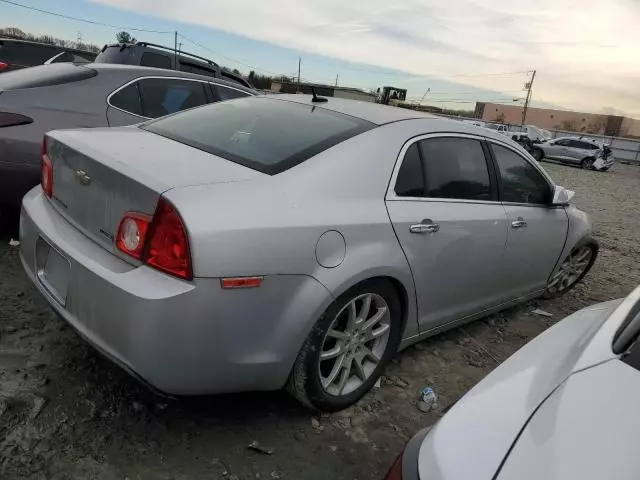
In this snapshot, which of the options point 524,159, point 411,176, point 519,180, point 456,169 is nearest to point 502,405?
point 411,176

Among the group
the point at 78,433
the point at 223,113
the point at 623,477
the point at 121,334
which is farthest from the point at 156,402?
the point at 623,477

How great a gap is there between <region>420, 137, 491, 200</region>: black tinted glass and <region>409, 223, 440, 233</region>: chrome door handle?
0.20m

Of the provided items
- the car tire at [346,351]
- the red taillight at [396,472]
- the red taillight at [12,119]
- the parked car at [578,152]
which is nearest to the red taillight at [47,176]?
the red taillight at [12,119]

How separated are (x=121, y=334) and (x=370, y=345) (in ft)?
4.37

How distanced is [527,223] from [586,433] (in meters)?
2.71

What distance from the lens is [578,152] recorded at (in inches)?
1109

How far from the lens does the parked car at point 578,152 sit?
27938mm

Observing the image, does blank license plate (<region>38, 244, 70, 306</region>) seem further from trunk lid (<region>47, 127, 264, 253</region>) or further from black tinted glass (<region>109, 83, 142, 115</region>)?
black tinted glass (<region>109, 83, 142, 115</region>)

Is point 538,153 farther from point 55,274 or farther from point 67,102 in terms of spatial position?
point 55,274

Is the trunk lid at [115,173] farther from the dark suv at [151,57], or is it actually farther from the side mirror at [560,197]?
the dark suv at [151,57]

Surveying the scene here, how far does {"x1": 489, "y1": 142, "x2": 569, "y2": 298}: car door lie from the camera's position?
143 inches

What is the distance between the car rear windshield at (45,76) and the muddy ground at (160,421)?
163 centimetres

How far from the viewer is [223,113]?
323cm

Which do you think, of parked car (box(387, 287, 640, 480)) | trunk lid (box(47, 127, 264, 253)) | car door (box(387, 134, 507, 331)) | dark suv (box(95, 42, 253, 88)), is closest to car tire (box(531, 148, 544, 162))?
dark suv (box(95, 42, 253, 88))
